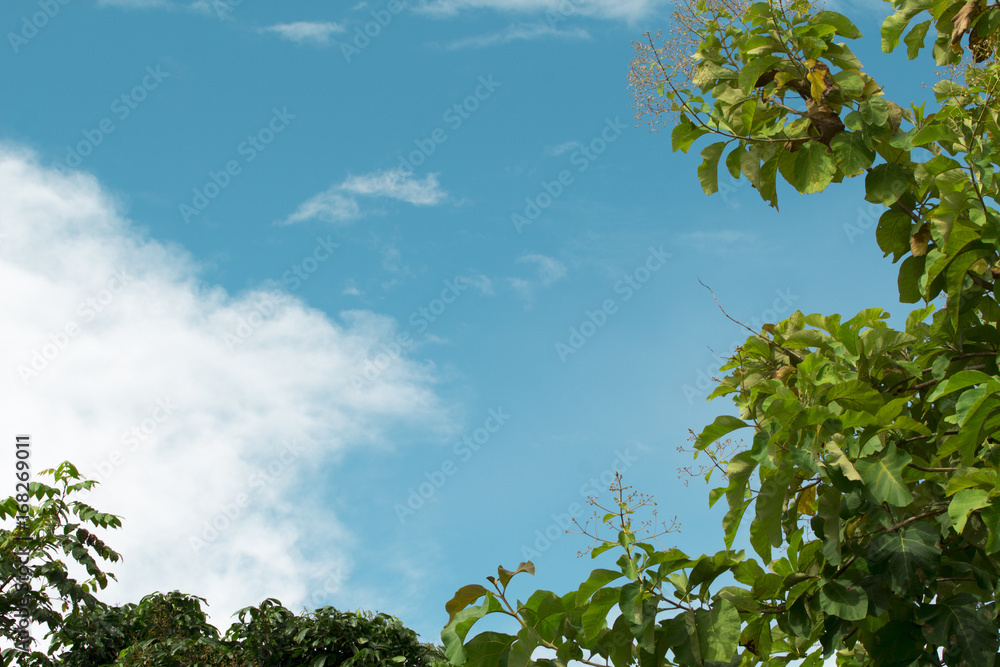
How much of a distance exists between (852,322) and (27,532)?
23.6ft

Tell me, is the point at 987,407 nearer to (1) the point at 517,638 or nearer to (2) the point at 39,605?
(1) the point at 517,638

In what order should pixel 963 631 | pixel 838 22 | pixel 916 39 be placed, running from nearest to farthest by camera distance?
pixel 963 631, pixel 838 22, pixel 916 39

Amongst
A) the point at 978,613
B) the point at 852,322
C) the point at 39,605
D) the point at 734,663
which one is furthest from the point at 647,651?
the point at 39,605

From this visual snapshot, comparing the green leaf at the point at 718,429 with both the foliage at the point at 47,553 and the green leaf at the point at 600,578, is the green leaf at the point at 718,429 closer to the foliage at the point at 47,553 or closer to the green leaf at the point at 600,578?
the green leaf at the point at 600,578

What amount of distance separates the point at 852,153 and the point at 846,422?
102 cm

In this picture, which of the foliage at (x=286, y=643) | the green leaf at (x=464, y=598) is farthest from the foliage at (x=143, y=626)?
the green leaf at (x=464, y=598)

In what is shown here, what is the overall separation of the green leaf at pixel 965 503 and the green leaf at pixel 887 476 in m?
0.11

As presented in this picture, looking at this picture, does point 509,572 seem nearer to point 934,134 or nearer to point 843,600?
point 843,600

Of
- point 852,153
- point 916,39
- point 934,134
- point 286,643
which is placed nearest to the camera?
point 934,134

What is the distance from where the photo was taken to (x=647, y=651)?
7.26 ft

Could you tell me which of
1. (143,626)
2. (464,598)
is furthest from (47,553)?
(464,598)

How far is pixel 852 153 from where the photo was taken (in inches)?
104

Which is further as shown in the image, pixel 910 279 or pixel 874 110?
pixel 910 279

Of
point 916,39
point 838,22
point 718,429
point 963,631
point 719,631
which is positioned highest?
point 916,39
